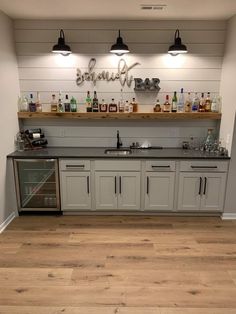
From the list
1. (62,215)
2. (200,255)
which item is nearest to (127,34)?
(62,215)

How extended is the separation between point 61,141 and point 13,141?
2.22 ft

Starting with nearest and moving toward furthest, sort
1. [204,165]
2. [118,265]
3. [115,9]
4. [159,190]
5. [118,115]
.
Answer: [118,265], [115,9], [204,165], [159,190], [118,115]

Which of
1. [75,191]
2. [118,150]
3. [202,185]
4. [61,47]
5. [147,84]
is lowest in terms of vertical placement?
[75,191]

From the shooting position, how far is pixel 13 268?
246 centimetres

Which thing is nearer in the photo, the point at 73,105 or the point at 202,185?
the point at 202,185

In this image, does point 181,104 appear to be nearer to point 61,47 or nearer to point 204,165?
point 204,165

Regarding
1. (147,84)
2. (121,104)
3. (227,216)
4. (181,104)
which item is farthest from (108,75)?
(227,216)

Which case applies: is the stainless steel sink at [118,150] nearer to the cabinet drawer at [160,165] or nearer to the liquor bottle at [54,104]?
the cabinet drawer at [160,165]

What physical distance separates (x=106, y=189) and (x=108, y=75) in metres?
1.59

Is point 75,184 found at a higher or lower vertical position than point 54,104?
lower

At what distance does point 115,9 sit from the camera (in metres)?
2.94

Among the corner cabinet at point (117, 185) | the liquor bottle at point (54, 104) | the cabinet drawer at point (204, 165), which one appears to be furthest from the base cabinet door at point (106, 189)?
the liquor bottle at point (54, 104)

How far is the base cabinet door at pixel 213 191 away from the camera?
3.32 m

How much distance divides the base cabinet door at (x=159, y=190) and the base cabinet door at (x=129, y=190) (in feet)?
0.43
